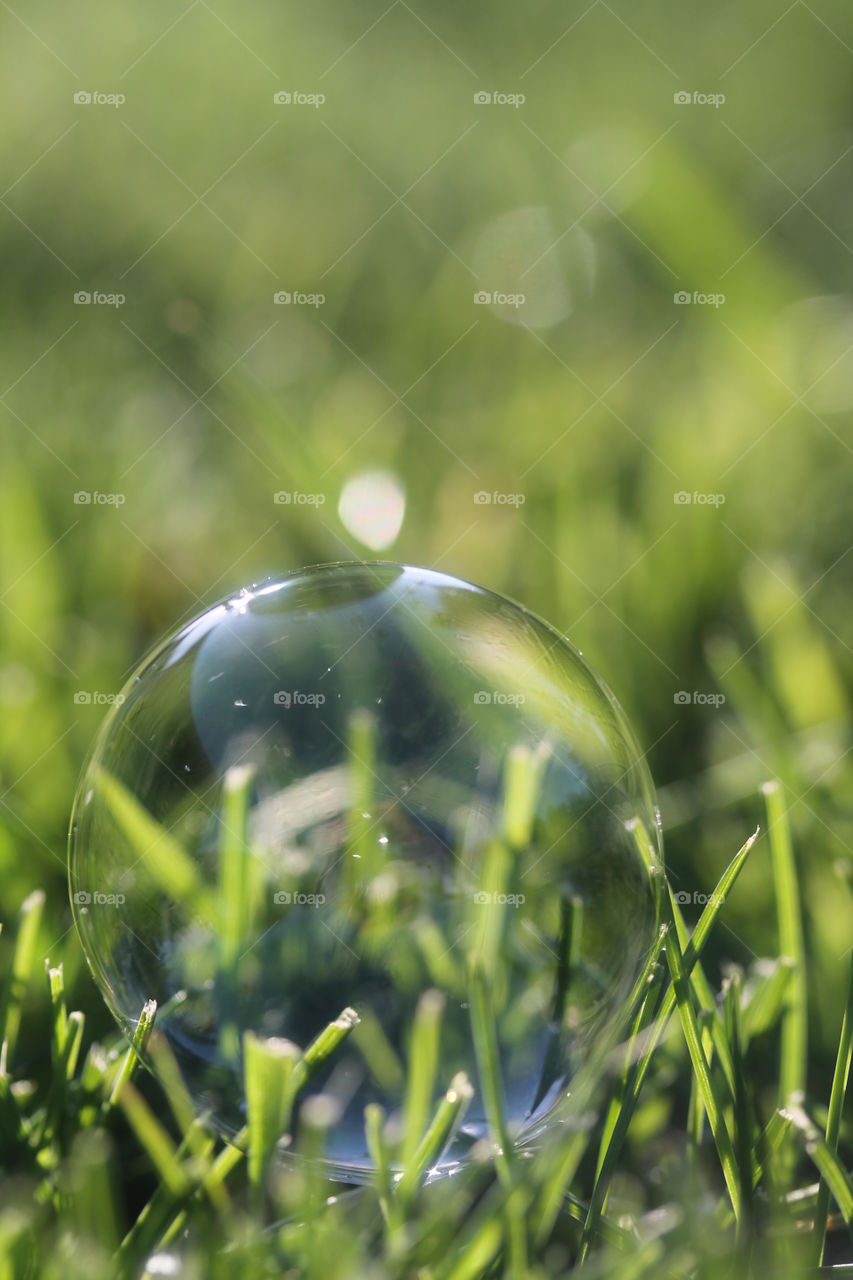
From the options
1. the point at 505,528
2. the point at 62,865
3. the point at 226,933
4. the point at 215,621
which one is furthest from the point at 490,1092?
the point at 505,528

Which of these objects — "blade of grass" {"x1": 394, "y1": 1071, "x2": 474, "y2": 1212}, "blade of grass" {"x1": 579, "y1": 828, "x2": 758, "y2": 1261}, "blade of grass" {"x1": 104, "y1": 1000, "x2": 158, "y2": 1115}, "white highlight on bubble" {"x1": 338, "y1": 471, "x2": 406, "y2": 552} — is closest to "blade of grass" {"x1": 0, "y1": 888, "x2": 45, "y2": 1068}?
"blade of grass" {"x1": 104, "y1": 1000, "x2": 158, "y2": 1115}

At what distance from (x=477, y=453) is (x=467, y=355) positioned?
499 millimetres

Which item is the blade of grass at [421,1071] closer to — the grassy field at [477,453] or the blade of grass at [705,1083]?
the grassy field at [477,453]

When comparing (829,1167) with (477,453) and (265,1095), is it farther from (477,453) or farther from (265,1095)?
(477,453)

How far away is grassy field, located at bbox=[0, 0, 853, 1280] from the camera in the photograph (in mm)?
986

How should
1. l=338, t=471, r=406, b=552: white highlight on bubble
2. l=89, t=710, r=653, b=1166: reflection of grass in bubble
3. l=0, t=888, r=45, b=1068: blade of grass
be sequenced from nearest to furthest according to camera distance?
l=89, t=710, r=653, b=1166: reflection of grass in bubble → l=0, t=888, r=45, b=1068: blade of grass → l=338, t=471, r=406, b=552: white highlight on bubble

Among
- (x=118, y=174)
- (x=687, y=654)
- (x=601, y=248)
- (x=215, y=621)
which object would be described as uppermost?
Result: (x=118, y=174)

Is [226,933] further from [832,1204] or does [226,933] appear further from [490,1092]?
[832,1204]

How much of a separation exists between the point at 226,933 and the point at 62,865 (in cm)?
50

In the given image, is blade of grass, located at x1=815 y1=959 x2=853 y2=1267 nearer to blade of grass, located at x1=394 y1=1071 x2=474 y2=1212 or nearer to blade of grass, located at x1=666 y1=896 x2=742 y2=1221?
blade of grass, located at x1=666 y1=896 x2=742 y2=1221

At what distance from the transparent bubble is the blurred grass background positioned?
294 millimetres

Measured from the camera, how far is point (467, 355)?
269cm

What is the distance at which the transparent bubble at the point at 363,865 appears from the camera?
3.22ft

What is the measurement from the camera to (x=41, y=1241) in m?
0.96
